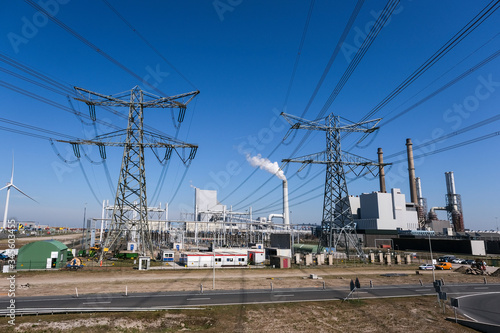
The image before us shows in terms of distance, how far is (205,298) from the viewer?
2616 cm

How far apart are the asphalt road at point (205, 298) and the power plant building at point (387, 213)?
7810cm

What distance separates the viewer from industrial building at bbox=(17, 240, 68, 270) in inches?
1628

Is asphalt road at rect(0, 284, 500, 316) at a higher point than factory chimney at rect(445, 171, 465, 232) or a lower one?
lower

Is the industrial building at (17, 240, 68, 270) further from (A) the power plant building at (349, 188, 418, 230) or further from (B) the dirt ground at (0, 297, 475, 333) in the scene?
(A) the power plant building at (349, 188, 418, 230)

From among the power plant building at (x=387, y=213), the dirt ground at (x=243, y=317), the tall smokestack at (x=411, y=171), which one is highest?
the tall smokestack at (x=411, y=171)

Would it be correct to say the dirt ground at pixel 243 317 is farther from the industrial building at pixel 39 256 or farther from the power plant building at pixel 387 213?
the power plant building at pixel 387 213

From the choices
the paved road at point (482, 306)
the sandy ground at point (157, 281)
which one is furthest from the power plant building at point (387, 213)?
the paved road at point (482, 306)

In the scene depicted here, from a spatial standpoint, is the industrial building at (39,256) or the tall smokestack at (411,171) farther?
the tall smokestack at (411,171)

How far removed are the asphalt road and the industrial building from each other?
19.7m

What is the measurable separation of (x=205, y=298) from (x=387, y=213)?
99259 mm

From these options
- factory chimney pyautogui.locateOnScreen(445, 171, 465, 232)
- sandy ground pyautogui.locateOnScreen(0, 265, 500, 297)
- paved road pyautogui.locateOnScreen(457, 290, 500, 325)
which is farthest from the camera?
factory chimney pyautogui.locateOnScreen(445, 171, 465, 232)

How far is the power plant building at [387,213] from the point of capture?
107 m

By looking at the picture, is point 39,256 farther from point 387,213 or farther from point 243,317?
point 387,213

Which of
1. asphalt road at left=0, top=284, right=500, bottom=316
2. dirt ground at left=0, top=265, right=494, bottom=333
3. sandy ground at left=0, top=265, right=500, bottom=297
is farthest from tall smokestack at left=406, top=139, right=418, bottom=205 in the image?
dirt ground at left=0, top=265, right=494, bottom=333
